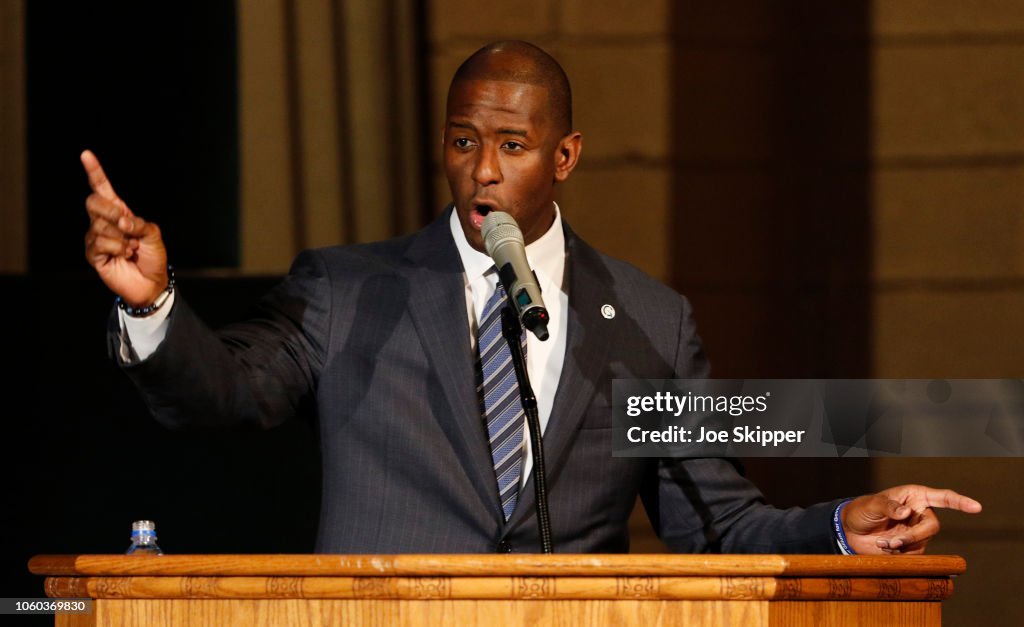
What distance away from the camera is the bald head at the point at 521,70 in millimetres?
2201

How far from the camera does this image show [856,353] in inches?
145

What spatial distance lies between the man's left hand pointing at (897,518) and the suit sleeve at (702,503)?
25 centimetres

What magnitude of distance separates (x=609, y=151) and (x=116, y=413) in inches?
62.4

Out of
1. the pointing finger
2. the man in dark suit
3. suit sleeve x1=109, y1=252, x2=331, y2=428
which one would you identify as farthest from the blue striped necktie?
the pointing finger

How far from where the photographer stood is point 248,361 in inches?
81.9

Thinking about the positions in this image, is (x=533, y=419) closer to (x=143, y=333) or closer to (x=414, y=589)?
(x=414, y=589)

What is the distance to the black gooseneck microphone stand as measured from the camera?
165cm

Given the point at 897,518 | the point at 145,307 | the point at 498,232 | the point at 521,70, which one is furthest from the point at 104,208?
the point at 897,518

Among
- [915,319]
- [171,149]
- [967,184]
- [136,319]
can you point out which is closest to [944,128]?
[967,184]

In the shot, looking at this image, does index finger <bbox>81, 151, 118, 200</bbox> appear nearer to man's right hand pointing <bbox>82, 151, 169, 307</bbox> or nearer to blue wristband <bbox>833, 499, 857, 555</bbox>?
man's right hand pointing <bbox>82, 151, 169, 307</bbox>

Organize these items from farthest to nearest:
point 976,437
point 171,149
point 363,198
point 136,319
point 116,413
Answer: point 976,437
point 363,198
point 171,149
point 116,413
point 136,319

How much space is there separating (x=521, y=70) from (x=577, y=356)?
1.56 ft

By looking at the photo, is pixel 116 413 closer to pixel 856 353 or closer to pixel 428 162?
pixel 428 162

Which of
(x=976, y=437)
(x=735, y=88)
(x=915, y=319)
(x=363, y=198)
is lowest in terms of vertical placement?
(x=976, y=437)
